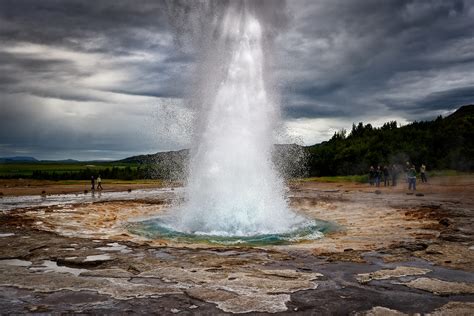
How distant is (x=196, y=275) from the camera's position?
6.61m

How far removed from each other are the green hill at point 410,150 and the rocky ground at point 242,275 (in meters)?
36.2

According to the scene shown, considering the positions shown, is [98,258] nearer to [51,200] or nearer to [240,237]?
[240,237]

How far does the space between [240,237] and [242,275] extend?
4.87 m

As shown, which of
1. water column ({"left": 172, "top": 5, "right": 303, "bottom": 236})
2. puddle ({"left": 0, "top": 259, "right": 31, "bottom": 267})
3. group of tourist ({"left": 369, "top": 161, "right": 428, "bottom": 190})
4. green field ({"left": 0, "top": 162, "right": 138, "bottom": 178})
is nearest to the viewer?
puddle ({"left": 0, "top": 259, "right": 31, "bottom": 267})

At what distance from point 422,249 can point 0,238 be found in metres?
9.44

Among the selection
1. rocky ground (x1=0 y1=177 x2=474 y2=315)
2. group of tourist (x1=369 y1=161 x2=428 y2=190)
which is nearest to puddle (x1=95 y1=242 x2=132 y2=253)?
rocky ground (x1=0 y1=177 x2=474 y2=315)

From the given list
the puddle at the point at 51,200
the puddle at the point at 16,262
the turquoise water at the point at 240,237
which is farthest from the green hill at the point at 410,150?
the puddle at the point at 16,262

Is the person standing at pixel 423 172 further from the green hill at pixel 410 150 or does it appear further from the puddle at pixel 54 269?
the puddle at pixel 54 269

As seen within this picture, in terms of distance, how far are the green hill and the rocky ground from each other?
36.2 metres

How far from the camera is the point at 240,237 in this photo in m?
11.4

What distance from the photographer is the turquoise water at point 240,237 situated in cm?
1070

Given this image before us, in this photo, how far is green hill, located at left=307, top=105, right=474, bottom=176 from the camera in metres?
43.9

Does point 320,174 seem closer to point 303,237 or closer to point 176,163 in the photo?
point 176,163

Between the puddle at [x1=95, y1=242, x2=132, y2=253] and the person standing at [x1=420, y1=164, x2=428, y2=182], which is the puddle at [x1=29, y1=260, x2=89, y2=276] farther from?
the person standing at [x1=420, y1=164, x2=428, y2=182]
